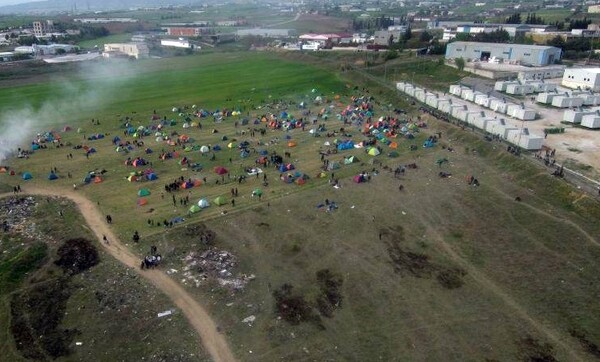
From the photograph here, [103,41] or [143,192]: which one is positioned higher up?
[103,41]

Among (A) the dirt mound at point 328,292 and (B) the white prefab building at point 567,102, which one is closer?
(A) the dirt mound at point 328,292

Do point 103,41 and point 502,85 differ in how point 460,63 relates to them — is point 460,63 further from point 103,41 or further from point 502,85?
point 103,41

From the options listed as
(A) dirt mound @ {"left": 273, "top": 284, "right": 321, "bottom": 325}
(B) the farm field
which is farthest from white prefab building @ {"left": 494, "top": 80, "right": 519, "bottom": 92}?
(A) dirt mound @ {"left": 273, "top": 284, "right": 321, "bottom": 325}

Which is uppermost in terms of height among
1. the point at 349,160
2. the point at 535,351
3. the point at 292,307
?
the point at 349,160

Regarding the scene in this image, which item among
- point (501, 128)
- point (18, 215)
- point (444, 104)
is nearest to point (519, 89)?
point (444, 104)

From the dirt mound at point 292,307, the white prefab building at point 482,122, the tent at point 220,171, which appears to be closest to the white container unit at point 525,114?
the white prefab building at point 482,122

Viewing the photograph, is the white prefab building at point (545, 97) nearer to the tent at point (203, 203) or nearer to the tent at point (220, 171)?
the tent at point (220, 171)
